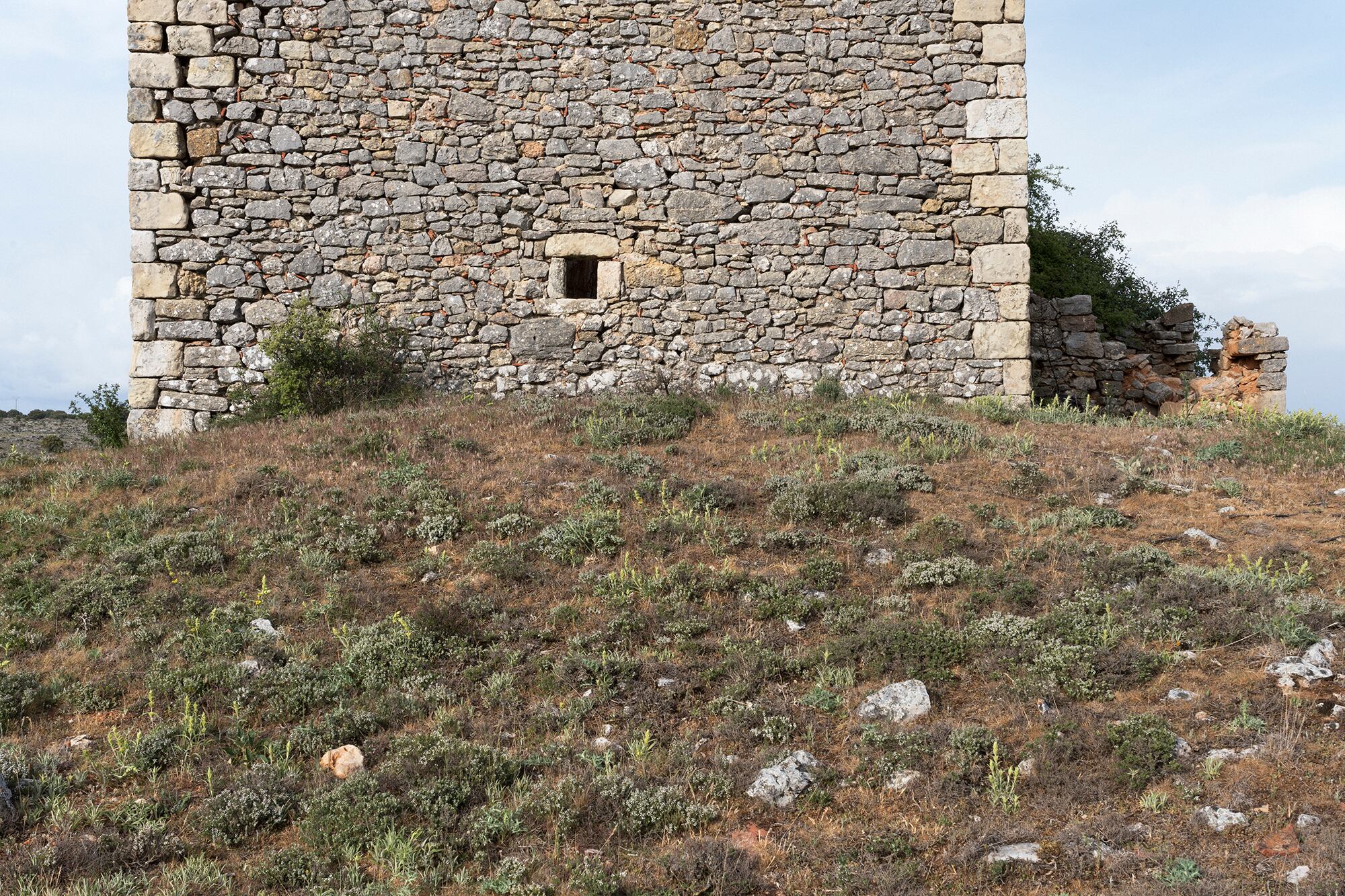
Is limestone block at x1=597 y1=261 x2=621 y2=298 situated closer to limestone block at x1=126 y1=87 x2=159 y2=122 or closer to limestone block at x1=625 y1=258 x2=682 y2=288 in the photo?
limestone block at x1=625 y1=258 x2=682 y2=288

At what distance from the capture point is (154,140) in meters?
11.4

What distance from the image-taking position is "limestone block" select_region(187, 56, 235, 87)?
11.4m

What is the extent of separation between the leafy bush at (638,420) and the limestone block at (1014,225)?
13.3 feet

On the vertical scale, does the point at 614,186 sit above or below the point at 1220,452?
above

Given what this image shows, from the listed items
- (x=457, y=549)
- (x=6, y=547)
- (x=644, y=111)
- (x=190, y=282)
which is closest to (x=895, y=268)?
(x=644, y=111)

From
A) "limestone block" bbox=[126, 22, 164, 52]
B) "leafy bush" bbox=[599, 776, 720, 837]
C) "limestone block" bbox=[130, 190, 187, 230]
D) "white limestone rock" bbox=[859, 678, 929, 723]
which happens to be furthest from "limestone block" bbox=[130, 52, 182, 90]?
"white limestone rock" bbox=[859, 678, 929, 723]

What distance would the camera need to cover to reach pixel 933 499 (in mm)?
7859

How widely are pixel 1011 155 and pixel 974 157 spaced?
1.33ft

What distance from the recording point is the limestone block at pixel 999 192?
11.4m

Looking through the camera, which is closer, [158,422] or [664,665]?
[664,665]

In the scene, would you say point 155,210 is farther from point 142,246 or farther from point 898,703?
point 898,703

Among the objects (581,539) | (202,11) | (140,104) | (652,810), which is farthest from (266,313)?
(652,810)

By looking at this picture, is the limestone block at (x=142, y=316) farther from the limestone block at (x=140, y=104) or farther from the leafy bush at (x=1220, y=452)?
the leafy bush at (x=1220, y=452)

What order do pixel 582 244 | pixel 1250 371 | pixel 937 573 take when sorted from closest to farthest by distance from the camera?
pixel 937 573 < pixel 582 244 < pixel 1250 371
